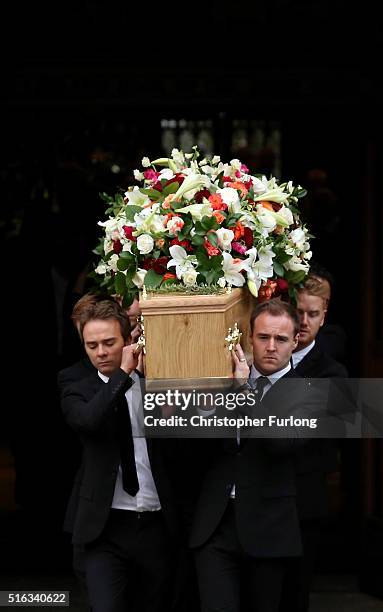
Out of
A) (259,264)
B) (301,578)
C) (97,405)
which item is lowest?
(301,578)

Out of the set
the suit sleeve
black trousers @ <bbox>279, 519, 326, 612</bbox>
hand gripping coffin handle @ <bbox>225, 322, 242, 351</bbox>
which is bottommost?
black trousers @ <bbox>279, 519, 326, 612</bbox>

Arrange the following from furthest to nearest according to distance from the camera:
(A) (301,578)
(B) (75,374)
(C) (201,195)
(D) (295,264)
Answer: (A) (301,578), (B) (75,374), (D) (295,264), (C) (201,195)

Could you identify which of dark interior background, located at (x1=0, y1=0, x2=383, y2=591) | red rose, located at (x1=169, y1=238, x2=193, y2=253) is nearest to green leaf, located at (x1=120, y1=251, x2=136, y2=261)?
red rose, located at (x1=169, y1=238, x2=193, y2=253)

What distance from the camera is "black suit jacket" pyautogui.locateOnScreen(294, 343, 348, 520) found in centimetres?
602

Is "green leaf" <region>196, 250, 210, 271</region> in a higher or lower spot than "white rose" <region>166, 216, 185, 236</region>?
lower

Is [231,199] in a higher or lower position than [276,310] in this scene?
higher

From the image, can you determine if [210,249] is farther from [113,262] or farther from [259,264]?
[113,262]

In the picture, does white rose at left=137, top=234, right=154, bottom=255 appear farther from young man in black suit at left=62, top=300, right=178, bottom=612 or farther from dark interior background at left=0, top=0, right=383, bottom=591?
dark interior background at left=0, top=0, right=383, bottom=591

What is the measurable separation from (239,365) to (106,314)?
0.55m

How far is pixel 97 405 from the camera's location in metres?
5.61

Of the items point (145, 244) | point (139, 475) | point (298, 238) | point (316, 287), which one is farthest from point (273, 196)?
point (139, 475)

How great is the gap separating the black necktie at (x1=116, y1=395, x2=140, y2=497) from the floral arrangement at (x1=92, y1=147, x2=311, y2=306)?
430 millimetres

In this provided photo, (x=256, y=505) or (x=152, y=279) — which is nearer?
(x=152, y=279)

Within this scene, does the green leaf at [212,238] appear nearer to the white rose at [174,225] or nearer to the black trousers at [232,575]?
the white rose at [174,225]
